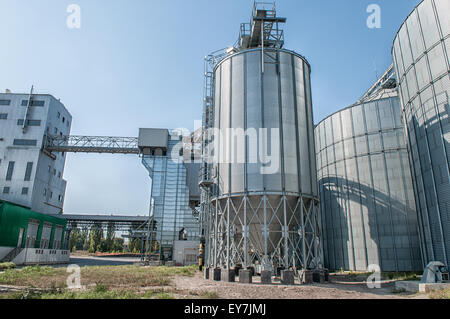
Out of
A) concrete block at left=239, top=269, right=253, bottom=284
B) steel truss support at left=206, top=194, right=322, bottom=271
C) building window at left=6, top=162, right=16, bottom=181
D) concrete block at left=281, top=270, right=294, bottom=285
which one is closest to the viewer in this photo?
concrete block at left=281, top=270, right=294, bottom=285

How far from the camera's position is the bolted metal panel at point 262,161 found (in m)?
20.6

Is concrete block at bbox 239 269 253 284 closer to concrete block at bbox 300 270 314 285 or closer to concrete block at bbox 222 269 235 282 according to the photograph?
concrete block at bbox 222 269 235 282

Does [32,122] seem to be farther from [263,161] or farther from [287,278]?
[287,278]

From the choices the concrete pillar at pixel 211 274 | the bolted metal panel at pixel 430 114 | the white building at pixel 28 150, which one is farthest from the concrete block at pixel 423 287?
the white building at pixel 28 150

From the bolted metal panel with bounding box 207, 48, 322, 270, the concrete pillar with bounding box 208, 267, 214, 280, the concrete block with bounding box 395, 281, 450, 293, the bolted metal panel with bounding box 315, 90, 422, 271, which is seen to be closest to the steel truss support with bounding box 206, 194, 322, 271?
the bolted metal panel with bounding box 207, 48, 322, 270

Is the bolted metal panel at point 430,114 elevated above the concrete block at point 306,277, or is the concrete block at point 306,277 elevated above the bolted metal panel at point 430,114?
the bolted metal panel at point 430,114

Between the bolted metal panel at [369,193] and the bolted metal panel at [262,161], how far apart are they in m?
8.94

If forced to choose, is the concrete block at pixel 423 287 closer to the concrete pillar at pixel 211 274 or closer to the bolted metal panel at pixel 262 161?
the bolted metal panel at pixel 262 161

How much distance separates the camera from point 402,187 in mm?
27609

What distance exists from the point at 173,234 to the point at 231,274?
31332 millimetres

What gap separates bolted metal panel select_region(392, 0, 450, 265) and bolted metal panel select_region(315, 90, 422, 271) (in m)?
5.39

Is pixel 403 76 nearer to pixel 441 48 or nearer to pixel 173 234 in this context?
pixel 441 48

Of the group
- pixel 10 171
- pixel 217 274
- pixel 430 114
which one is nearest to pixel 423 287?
pixel 430 114

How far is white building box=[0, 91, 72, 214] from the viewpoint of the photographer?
49906 millimetres
